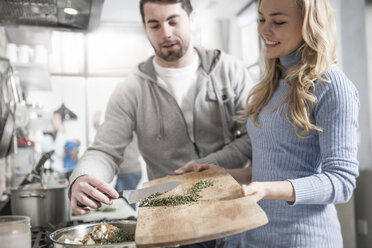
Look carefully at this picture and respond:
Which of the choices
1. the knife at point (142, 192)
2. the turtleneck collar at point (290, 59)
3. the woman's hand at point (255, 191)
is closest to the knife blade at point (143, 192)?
the knife at point (142, 192)

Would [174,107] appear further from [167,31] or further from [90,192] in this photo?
[90,192]

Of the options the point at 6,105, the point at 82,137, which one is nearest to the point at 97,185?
the point at 82,137

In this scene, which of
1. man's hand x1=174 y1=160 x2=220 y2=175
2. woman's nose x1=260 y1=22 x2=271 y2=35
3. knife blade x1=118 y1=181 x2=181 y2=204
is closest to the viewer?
knife blade x1=118 y1=181 x2=181 y2=204

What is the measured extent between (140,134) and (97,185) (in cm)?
46

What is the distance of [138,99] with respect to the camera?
59.8 inches

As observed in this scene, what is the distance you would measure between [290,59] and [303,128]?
0.26 meters

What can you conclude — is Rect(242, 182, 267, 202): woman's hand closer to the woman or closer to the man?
the woman

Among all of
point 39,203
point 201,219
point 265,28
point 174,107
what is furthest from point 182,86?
point 201,219

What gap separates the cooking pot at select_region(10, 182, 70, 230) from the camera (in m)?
1.28

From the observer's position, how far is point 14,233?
87 cm

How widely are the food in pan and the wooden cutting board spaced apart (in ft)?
0.31

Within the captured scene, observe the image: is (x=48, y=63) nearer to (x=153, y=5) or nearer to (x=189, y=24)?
(x=153, y=5)

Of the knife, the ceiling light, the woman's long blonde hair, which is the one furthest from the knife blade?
the ceiling light

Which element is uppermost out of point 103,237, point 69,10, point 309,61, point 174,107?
point 69,10
